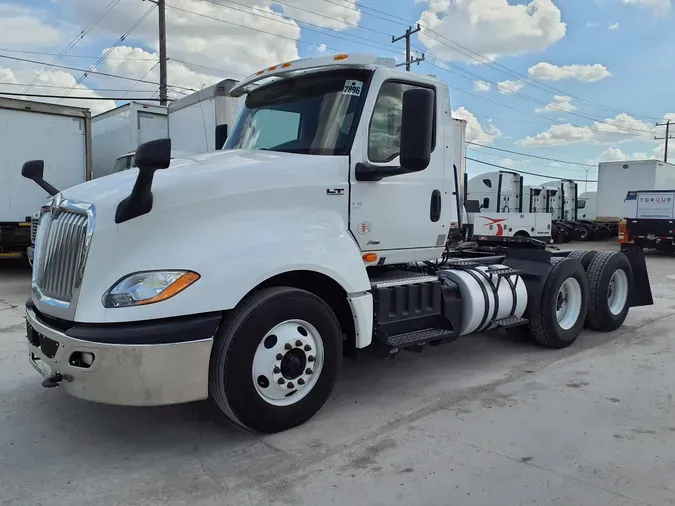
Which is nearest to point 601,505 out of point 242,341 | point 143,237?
point 242,341

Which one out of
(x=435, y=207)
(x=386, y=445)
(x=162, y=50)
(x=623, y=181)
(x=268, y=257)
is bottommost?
(x=386, y=445)

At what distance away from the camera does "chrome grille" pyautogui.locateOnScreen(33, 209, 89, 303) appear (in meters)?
3.54

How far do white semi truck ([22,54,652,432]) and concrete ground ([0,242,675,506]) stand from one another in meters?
0.41

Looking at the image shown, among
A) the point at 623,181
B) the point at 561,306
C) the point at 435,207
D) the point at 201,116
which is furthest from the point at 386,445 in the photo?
the point at 623,181

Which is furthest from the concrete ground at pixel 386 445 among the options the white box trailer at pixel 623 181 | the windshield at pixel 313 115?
the white box trailer at pixel 623 181

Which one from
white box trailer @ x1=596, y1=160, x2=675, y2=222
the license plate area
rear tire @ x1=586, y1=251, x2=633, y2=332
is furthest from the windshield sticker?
white box trailer @ x1=596, y1=160, x2=675, y2=222

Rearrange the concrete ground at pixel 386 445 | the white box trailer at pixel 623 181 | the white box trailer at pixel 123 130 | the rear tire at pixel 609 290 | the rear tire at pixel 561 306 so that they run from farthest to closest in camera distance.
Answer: the white box trailer at pixel 623 181, the white box trailer at pixel 123 130, the rear tire at pixel 609 290, the rear tire at pixel 561 306, the concrete ground at pixel 386 445

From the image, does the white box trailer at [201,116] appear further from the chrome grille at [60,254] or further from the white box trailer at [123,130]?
the chrome grille at [60,254]

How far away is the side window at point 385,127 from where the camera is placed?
4.58 metres

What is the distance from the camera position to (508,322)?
6.05 m

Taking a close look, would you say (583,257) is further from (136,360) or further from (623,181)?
(623,181)

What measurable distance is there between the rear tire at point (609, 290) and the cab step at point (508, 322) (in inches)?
59.6

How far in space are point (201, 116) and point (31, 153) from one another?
4342 mm

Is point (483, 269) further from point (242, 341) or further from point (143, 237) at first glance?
point (143, 237)
